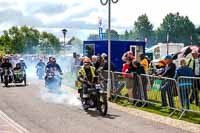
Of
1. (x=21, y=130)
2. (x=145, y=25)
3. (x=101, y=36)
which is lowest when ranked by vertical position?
(x=21, y=130)

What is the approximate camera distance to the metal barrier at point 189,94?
1339 centimetres

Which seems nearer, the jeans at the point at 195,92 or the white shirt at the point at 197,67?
the jeans at the point at 195,92

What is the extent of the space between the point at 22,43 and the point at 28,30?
4.19m

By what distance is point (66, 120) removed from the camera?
13.6 m

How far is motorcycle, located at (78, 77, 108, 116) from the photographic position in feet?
49.1

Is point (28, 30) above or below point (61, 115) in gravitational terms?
above

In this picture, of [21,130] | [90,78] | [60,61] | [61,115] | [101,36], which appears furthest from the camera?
[60,61]

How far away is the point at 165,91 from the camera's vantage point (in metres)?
14.8

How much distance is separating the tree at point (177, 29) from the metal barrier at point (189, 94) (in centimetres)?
12829

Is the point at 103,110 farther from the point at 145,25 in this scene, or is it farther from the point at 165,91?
the point at 145,25

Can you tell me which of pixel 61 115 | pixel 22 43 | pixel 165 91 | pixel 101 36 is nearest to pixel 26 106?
pixel 61 115

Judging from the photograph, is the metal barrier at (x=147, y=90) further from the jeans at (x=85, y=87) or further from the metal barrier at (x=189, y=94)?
the jeans at (x=85, y=87)

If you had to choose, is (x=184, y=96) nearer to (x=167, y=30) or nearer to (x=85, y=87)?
(x=85, y=87)

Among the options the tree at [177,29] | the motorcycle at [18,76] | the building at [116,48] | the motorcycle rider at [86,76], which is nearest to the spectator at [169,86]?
the motorcycle rider at [86,76]
